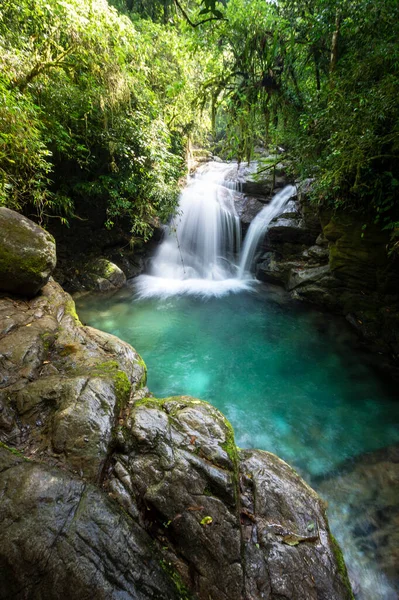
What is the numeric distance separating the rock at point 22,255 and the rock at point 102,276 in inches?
164

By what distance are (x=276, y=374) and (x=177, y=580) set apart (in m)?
4.26

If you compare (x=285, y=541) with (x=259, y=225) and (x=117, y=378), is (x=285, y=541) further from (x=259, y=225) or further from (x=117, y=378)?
(x=259, y=225)

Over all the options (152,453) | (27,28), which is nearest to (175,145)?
(27,28)

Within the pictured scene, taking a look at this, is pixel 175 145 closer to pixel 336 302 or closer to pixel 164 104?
pixel 164 104

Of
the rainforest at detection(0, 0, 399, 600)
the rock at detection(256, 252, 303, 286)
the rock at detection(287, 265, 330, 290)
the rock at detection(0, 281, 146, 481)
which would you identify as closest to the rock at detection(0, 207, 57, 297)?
the rainforest at detection(0, 0, 399, 600)

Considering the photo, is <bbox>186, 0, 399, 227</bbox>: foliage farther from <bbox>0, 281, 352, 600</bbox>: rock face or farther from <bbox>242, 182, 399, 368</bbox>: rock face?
<bbox>0, 281, 352, 600</bbox>: rock face

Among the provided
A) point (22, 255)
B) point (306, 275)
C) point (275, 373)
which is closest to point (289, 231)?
point (306, 275)

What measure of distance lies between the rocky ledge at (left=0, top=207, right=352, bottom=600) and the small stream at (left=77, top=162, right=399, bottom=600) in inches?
53.4

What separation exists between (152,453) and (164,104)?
1069 centimetres

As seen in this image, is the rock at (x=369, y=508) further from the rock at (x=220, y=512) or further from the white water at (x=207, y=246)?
the white water at (x=207, y=246)

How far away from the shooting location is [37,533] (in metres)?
1.36

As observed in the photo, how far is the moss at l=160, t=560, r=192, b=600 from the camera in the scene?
1506 mm

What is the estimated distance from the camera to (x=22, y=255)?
11.9 feet

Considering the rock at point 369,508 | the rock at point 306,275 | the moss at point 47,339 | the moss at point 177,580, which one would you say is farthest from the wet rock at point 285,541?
the rock at point 306,275
